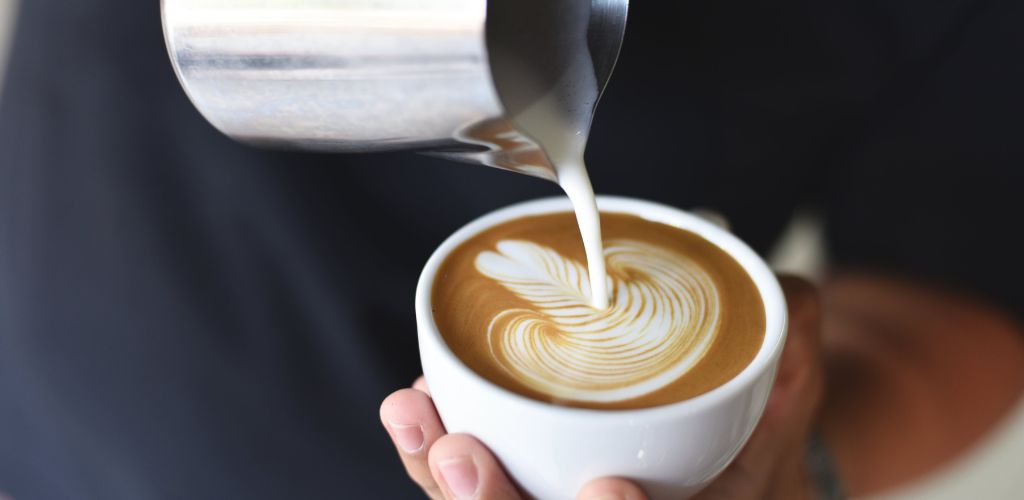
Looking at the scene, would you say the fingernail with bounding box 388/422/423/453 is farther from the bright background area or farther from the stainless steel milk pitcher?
the bright background area

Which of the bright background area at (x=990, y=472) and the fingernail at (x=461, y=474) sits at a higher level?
the fingernail at (x=461, y=474)

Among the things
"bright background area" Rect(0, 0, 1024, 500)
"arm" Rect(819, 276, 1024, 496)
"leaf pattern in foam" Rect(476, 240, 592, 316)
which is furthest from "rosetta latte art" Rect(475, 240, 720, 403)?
"bright background area" Rect(0, 0, 1024, 500)

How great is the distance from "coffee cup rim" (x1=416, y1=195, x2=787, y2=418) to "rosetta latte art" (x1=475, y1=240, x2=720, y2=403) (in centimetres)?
4

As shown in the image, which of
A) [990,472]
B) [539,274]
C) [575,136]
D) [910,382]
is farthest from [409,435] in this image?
[990,472]

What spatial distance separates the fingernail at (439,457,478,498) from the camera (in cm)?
61

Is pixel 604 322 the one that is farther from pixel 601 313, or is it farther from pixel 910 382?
pixel 910 382

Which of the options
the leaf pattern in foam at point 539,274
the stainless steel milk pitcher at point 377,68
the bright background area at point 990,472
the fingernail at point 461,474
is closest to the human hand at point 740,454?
the fingernail at point 461,474

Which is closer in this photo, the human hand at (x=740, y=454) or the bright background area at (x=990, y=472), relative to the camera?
the human hand at (x=740, y=454)

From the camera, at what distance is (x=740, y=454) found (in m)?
0.78

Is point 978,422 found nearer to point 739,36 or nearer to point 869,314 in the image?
point 869,314

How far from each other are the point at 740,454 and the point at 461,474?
1.05ft

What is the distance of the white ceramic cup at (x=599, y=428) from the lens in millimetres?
561

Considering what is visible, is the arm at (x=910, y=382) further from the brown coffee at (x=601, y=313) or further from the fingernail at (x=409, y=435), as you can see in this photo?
the fingernail at (x=409, y=435)

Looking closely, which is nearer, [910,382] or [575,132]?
[575,132]
